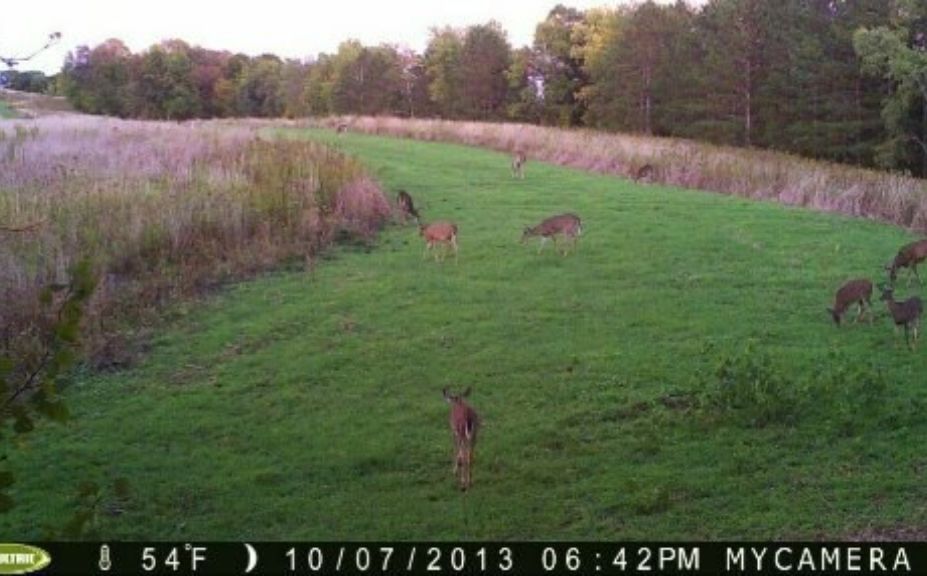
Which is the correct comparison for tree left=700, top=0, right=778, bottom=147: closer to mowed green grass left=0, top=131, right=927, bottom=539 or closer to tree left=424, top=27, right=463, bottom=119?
tree left=424, top=27, right=463, bottom=119

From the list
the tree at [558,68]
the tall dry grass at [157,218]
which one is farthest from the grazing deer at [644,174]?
the tree at [558,68]

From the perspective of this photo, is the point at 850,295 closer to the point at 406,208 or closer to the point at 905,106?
the point at 406,208

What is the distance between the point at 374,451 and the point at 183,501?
1444 millimetres

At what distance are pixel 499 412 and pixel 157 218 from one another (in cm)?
760

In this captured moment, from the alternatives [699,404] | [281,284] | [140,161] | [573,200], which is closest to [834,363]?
[699,404]

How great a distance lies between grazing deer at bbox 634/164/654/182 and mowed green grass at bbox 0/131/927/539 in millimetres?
9203

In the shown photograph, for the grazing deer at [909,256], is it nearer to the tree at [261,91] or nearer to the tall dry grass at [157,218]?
the tall dry grass at [157,218]

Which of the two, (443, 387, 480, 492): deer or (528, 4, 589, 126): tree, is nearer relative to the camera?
(443, 387, 480, 492): deer

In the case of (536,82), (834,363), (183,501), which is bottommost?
(183,501)

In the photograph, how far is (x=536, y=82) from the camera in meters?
67.6

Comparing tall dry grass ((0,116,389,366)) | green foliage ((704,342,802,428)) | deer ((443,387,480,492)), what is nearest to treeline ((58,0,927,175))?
tall dry grass ((0,116,389,366))

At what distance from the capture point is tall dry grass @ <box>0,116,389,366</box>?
434 inches

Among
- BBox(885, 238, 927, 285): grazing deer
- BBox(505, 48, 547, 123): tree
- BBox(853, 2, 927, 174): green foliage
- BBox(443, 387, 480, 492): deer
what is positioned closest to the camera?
BBox(443, 387, 480, 492): deer

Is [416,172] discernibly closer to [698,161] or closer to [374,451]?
[698,161]
